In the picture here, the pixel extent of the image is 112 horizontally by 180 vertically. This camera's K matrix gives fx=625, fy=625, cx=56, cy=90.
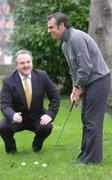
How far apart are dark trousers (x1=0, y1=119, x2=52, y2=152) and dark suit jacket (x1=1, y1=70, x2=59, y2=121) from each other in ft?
0.37

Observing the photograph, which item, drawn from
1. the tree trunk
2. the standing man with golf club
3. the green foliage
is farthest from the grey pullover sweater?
the green foliage

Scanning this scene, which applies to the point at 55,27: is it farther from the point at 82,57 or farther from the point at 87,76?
the point at 87,76

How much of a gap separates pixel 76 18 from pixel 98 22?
6.78ft

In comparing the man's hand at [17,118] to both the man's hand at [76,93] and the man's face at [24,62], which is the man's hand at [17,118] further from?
the man's hand at [76,93]

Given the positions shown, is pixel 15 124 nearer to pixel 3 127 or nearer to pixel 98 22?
pixel 3 127

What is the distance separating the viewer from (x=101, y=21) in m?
15.4

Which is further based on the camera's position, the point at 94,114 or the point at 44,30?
the point at 44,30

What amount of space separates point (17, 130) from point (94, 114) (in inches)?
58.8

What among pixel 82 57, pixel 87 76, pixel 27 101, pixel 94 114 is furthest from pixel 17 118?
pixel 82 57

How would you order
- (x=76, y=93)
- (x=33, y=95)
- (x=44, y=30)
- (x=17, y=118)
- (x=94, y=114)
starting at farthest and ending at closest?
(x=44, y=30), (x=33, y=95), (x=17, y=118), (x=76, y=93), (x=94, y=114)

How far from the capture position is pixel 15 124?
8680mm

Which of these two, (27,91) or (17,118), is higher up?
(27,91)

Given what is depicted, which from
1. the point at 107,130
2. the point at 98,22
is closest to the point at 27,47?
the point at 98,22

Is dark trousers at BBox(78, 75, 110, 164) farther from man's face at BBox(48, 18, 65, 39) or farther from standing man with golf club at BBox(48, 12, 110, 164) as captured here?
man's face at BBox(48, 18, 65, 39)
